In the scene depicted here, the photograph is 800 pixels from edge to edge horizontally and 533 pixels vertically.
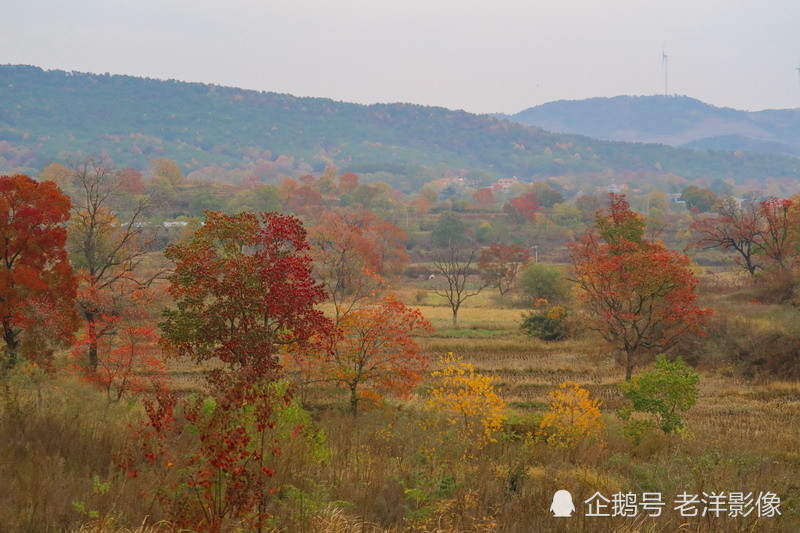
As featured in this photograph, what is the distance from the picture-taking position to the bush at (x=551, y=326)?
154ft

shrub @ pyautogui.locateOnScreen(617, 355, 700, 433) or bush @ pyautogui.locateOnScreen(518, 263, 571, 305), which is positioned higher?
shrub @ pyautogui.locateOnScreen(617, 355, 700, 433)

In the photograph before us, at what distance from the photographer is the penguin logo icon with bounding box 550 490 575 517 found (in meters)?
7.54

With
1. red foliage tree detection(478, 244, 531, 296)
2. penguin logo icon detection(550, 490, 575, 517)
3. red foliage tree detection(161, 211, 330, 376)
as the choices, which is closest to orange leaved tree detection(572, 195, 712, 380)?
red foliage tree detection(161, 211, 330, 376)

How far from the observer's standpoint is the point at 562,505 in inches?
301

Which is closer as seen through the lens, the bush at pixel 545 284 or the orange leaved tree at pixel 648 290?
the orange leaved tree at pixel 648 290

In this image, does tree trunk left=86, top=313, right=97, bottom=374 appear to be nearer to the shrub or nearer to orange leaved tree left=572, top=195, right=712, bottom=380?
the shrub

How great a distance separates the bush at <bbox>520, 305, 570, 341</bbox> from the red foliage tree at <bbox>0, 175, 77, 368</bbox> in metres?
29.8

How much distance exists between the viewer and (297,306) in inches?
570

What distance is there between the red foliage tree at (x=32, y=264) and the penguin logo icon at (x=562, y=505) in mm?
20768

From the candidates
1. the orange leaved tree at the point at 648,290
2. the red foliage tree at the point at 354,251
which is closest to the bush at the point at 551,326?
the orange leaved tree at the point at 648,290

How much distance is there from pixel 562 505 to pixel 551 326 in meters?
40.2

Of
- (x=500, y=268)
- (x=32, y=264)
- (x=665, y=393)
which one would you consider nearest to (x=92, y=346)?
(x=32, y=264)

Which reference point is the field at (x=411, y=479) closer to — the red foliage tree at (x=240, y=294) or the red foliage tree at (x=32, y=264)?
the red foliage tree at (x=240, y=294)

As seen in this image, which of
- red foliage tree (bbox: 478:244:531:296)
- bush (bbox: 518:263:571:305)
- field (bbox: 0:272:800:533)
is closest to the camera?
field (bbox: 0:272:800:533)
